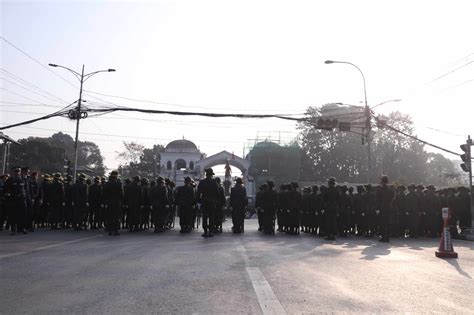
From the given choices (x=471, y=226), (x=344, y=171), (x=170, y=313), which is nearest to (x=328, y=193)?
(x=471, y=226)

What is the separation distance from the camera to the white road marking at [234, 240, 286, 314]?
5348mm

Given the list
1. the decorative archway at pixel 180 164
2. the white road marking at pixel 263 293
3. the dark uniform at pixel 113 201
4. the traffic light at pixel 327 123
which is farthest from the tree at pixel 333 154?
the white road marking at pixel 263 293

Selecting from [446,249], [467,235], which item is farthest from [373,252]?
[467,235]

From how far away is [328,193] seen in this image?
15.8 m

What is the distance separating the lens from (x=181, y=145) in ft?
249

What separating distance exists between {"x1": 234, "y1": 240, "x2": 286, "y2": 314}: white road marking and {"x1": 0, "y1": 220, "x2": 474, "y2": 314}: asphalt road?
0.6 inches

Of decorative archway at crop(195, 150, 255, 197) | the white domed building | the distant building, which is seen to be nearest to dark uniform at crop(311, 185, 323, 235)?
the distant building

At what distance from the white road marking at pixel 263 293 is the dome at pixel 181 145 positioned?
67.3 m

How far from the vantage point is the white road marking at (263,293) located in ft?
17.5

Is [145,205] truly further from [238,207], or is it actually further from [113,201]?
[238,207]

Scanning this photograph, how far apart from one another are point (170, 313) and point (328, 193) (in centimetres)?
1132

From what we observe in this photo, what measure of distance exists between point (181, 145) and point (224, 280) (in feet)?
228

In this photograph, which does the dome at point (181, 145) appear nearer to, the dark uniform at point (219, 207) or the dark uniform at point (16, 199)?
the dark uniform at point (219, 207)

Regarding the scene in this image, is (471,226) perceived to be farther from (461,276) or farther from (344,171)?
(344,171)
